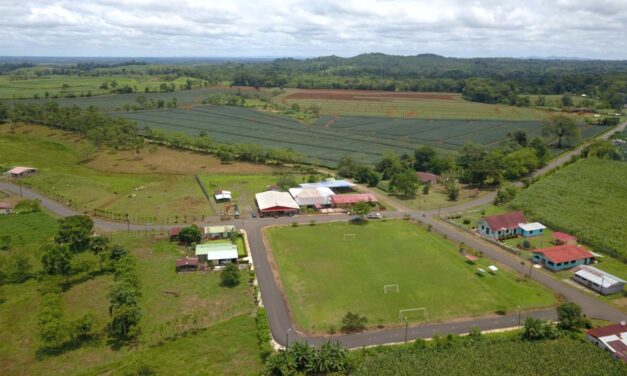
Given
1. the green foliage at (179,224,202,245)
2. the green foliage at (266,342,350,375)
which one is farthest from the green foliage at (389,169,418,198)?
the green foliage at (266,342,350,375)

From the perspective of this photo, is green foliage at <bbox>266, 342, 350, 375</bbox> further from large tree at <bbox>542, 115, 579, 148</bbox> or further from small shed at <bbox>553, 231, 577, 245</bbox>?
large tree at <bbox>542, 115, 579, 148</bbox>

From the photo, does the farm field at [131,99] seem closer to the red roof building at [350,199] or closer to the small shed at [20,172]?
the small shed at [20,172]

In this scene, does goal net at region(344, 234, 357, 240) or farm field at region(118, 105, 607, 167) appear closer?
goal net at region(344, 234, 357, 240)

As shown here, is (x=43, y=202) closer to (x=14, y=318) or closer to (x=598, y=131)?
(x=14, y=318)

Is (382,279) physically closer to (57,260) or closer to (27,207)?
(57,260)

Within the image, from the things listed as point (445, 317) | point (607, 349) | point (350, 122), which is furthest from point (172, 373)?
point (350, 122)

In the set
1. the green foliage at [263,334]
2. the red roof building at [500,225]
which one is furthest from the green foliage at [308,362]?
the red roof building at [500,225]
